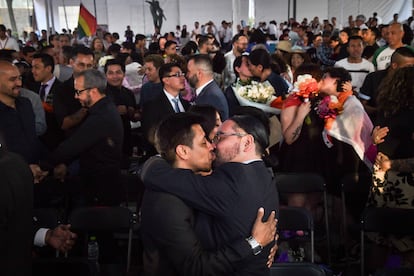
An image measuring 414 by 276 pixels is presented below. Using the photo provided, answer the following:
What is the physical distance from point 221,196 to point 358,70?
18.0 ft

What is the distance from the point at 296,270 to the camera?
2.84m

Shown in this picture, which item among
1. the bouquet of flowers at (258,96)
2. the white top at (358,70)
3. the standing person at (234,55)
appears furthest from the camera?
the standing person at (234,55)

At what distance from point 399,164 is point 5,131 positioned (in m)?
2.81

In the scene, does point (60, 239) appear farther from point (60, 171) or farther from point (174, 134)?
point (60, 171)

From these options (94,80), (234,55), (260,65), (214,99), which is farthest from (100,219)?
(234,55)

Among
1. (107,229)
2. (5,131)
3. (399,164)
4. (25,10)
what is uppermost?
(25,10)

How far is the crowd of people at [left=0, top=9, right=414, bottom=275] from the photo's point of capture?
2.11m

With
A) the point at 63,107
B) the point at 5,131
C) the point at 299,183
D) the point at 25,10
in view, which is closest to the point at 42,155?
the point at 5,131

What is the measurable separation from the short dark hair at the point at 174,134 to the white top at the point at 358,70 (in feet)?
16.6

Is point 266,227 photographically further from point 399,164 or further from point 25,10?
point 25,10

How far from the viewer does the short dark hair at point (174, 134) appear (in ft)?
7.33

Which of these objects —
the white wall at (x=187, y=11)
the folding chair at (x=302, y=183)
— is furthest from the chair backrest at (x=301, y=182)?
the white wall at (x=187, y=11)

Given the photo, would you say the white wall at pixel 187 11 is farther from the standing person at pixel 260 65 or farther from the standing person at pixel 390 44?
the standing person at pixel 260 65

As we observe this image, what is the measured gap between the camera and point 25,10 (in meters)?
25.4
